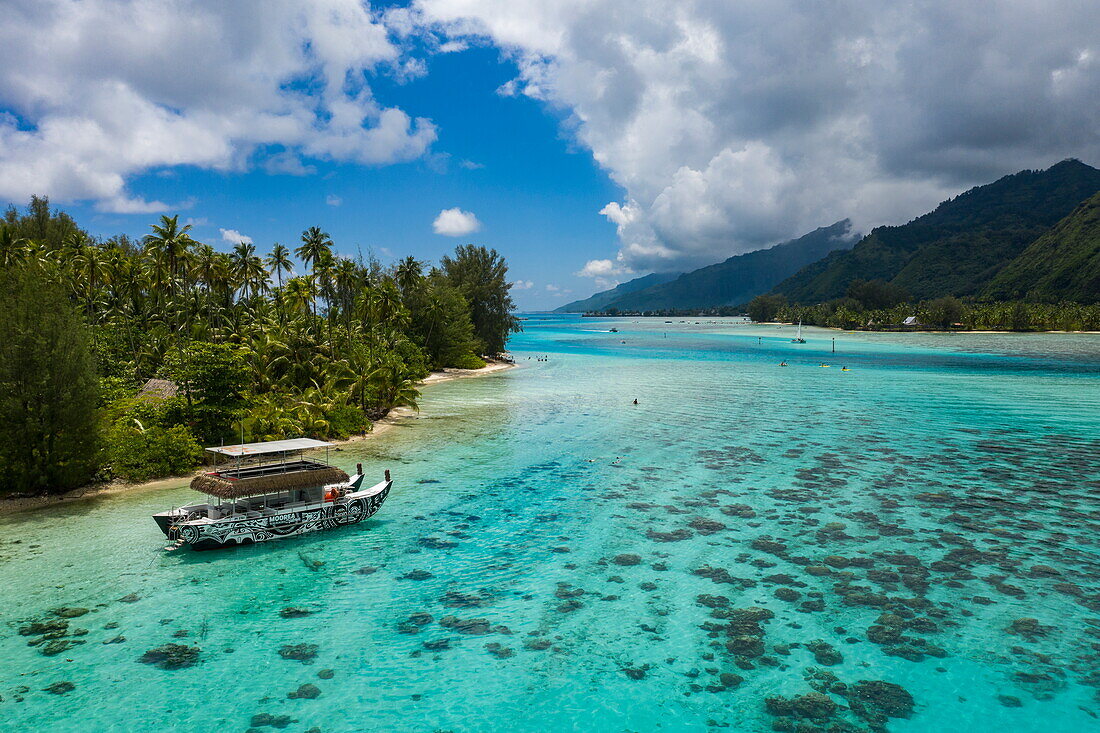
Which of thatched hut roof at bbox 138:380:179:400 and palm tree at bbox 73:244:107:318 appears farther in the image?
palm tree at bbox 73:244:107:318

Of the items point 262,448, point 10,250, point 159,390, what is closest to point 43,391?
point 262,448

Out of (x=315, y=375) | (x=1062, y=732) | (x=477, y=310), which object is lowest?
(x=1062, y=732)

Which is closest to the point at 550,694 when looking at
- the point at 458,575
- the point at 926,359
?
the point at 458,575

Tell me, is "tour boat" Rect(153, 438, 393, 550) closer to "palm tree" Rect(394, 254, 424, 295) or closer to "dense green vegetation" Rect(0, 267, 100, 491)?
"dense green vegetation" Rect(0, 267, 100, 491)

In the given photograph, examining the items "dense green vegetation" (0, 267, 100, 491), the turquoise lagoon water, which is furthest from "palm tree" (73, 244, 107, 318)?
the turquoise lagoon water

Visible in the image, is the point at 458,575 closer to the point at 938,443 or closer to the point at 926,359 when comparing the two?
the point at 938,443

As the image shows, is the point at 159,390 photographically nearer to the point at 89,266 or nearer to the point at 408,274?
the point at 89,266
